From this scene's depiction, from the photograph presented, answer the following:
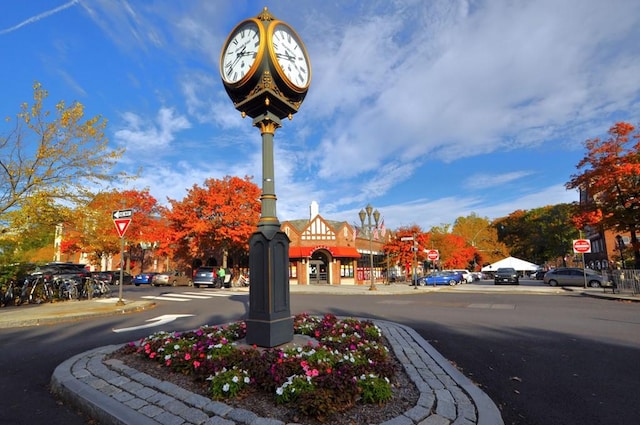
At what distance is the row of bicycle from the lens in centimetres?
1250

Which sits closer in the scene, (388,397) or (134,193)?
(388,397)

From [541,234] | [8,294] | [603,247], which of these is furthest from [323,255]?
[541,234]

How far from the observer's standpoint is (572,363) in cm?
520

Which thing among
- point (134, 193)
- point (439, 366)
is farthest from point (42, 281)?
point (134, 193)

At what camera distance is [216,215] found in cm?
3005

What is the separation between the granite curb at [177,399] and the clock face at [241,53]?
14.6ft

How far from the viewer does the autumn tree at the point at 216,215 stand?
2897cm

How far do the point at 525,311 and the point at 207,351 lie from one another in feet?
35.1

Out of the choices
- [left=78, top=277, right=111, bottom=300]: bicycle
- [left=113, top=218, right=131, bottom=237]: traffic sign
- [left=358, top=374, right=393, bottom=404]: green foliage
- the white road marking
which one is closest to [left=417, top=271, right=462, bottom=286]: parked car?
[left=78, top=277, right=111, bottom=300]: bicycle

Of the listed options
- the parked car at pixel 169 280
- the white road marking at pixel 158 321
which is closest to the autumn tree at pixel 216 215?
the parked car at pixel 169 280

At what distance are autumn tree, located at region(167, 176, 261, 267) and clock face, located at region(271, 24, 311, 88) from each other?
2395 cm

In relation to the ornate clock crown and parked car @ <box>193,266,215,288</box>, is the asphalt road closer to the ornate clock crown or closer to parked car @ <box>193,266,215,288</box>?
the ornate clock crown

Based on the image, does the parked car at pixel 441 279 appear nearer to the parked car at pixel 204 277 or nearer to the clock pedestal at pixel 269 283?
the parked car at pixel 204 277

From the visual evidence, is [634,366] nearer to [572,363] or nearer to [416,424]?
[572,363]
